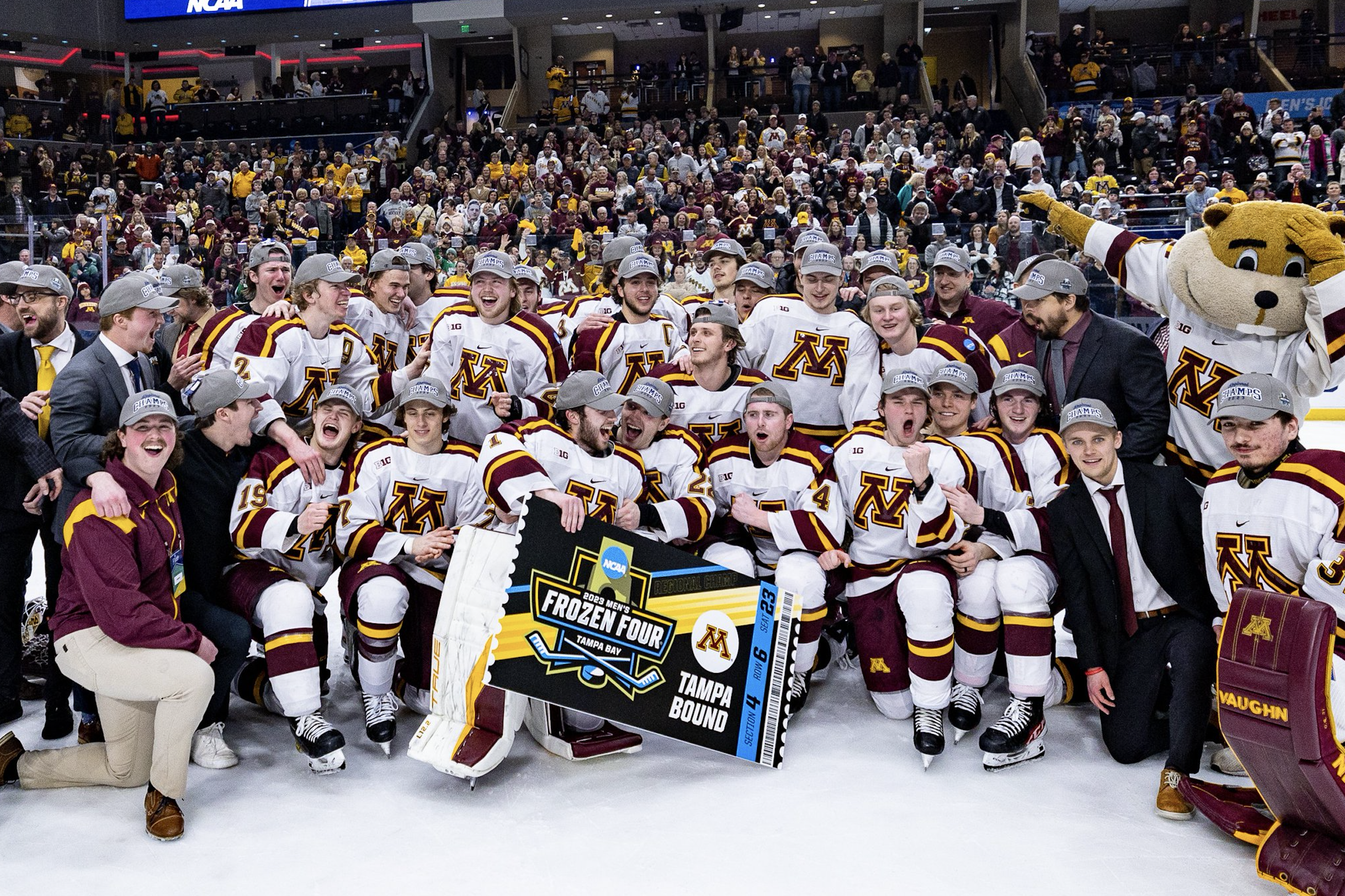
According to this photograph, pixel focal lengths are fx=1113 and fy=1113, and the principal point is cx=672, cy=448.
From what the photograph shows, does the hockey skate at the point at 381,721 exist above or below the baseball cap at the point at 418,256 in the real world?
below

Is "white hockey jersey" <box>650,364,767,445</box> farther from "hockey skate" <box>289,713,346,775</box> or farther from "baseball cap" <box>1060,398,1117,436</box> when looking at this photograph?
"hockey skate" <box>289,713,346,775</box>

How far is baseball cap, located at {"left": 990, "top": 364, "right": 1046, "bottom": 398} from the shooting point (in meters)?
3.74

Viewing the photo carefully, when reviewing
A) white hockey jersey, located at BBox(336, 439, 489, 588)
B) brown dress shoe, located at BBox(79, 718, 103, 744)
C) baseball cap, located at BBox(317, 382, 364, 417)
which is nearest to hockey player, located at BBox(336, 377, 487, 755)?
white hockey jersey, located at BBox(336, 439, 489, 588)

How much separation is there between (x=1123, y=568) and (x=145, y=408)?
2.92 m

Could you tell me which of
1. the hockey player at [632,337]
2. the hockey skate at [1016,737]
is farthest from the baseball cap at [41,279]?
the hockey skate at [1016,737]

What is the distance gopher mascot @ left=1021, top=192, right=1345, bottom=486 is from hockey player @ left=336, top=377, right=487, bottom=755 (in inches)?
96.1

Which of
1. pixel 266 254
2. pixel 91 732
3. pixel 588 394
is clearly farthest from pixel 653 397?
pixel 91 732

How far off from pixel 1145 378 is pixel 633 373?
2.03 meters

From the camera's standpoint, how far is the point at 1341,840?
2615 mm

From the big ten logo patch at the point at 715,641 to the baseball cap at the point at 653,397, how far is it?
2.62 feet

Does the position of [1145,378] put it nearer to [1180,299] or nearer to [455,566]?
[1180,299]

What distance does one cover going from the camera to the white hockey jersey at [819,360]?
4.52 m

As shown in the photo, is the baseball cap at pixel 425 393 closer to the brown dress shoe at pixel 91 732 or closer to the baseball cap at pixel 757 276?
the brown dress shoe at pixel 91 732

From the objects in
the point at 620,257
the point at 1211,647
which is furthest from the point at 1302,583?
the point at 620,257
